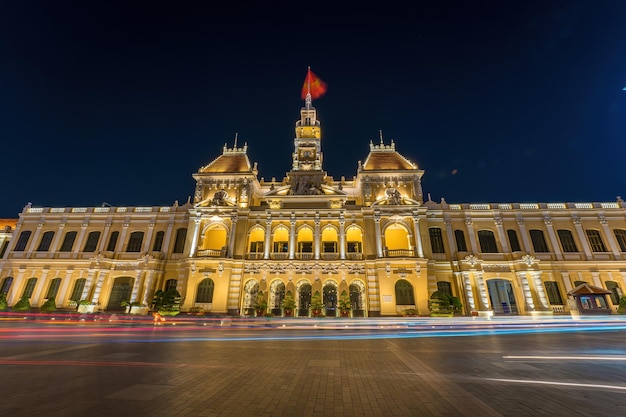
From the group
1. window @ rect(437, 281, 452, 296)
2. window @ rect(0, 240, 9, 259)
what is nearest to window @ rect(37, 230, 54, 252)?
window @ rect(0, 240, 9, 259)

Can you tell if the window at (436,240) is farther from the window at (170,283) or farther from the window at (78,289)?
the window at (78,289)

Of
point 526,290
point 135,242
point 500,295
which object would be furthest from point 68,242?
point 500,295

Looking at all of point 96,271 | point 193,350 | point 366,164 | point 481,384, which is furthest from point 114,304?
point 481,384

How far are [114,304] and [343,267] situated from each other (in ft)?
92.7

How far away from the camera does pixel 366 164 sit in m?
38.9

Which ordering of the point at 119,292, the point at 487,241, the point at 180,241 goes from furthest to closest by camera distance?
the point at 180,241, the point at 487,241, the point at 119,292

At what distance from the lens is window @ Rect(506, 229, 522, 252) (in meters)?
33.9

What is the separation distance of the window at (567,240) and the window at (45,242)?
67.1 m

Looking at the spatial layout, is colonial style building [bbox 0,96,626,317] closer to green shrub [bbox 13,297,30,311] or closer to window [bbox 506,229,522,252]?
window [bbox 506,229,522,252]

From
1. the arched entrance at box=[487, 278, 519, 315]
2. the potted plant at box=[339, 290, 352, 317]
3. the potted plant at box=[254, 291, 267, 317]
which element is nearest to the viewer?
the potted plant at box=[339, 290, 352, 317]

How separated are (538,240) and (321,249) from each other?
26866mm

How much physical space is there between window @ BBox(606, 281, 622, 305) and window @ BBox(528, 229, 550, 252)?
6668 millimetres

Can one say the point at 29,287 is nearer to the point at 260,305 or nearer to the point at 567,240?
the point at 260,305

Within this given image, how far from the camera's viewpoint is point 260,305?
2986 cm
